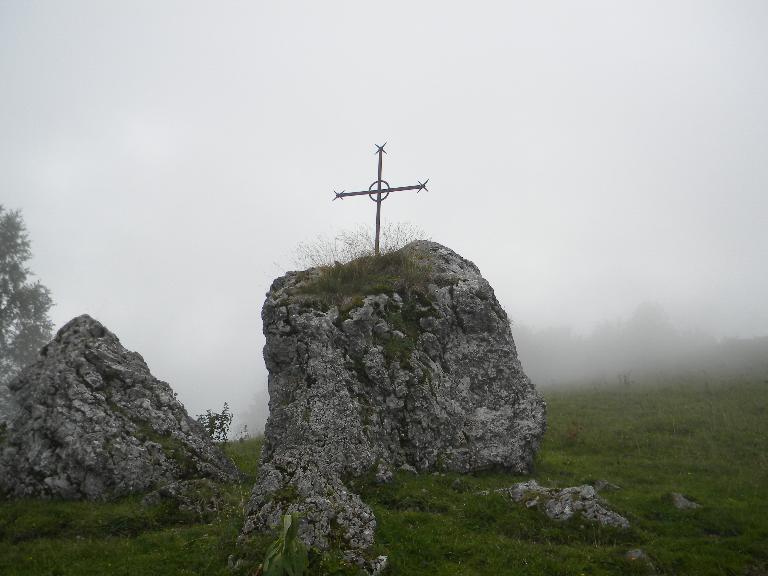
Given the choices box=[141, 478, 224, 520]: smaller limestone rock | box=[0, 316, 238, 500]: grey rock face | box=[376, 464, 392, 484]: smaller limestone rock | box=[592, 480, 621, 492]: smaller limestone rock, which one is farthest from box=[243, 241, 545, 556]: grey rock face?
box=[0, 316, 238, 500]: grey rock face

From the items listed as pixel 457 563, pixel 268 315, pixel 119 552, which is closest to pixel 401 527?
pixel 457 563

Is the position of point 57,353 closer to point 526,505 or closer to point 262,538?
point 262,538

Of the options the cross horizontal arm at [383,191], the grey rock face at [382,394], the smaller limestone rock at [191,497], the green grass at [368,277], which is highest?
the cross horizontal arm at [383,191]

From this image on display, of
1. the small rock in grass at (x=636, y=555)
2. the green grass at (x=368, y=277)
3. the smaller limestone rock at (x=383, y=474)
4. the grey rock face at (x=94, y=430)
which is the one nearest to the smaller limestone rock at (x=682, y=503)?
the small rock in grass at (x=636, y=555)

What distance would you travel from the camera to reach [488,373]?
49.8 ft

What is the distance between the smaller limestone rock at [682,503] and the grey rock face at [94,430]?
1200 cm

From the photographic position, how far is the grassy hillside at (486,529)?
29.6 feet

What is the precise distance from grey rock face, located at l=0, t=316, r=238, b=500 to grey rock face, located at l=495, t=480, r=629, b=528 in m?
8.71

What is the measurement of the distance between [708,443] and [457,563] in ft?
41.7

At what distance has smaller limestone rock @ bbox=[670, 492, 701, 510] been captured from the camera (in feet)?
37.0

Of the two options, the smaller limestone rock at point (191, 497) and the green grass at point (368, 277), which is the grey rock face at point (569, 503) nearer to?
the green grass at point (368, 277)

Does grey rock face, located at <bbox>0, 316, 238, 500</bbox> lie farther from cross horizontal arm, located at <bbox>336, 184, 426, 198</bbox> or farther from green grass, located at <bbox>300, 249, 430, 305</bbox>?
cross horizontal arm, located at <bbox>336, 184, 426, 198</bbox>

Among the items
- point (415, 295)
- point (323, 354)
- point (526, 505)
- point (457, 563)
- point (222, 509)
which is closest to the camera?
point (457, 563)

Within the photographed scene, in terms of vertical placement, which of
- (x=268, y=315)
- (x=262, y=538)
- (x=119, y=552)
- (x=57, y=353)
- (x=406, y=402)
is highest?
(x=268, y=315)
